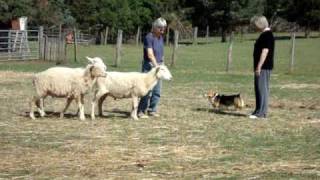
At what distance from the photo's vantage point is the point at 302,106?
18.0 m

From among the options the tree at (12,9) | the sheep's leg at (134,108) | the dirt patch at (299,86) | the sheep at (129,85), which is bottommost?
the dirt patch at (299,86)

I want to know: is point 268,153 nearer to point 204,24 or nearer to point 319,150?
point 319,150

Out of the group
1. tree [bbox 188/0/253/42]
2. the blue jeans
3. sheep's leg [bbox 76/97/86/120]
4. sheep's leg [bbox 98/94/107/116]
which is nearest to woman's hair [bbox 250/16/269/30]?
the blue jeans

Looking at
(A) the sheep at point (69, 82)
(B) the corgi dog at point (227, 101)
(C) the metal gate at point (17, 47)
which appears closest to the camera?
(A) the sheep at point (69, 82)

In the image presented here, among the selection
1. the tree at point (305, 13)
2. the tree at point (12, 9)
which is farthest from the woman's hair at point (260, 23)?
the tree at point (305, 13)

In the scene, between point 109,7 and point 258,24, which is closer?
point 258,24

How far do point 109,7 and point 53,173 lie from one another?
73.3 metres

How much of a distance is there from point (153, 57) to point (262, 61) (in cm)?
241

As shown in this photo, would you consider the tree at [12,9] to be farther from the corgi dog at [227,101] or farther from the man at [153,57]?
the man at [153,57]

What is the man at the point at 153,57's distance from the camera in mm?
15273

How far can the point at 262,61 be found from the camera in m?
15.0

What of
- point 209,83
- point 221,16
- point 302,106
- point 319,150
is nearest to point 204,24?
point 221,16

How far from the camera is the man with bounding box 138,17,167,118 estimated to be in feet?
50.1

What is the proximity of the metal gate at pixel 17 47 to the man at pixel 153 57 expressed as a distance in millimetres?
24480
